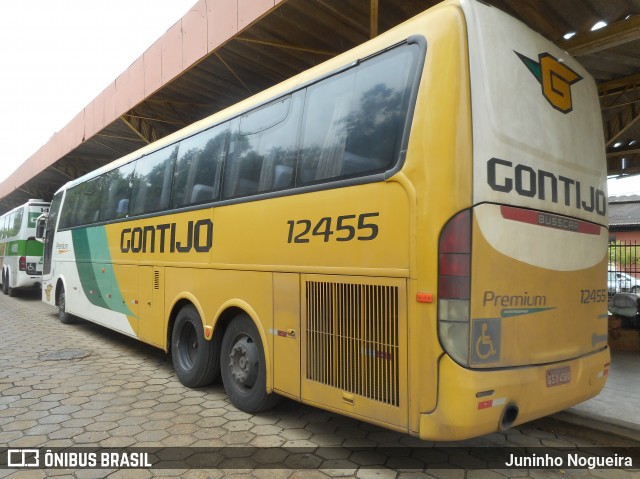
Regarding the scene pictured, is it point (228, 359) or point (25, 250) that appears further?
point (25, 250)

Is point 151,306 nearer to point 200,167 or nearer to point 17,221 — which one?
point 200,167

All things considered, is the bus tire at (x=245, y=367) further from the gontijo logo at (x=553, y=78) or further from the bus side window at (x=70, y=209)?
the bus side window at (x=70, y=209)

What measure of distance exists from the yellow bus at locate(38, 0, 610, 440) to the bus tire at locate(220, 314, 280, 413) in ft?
0.07

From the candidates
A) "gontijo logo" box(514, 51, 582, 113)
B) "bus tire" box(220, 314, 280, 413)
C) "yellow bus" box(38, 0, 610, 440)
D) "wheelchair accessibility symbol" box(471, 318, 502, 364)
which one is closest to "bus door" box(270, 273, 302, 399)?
"yellow bus" box(38, 0, 610, 440)

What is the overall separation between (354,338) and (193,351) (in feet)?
9.51

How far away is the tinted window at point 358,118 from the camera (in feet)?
9.89

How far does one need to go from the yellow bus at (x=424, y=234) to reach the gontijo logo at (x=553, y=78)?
2cm

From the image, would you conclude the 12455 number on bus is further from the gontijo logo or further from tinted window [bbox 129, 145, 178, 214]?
tinted window [bbox 129, 145, 178, 214]

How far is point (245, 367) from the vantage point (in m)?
4.27

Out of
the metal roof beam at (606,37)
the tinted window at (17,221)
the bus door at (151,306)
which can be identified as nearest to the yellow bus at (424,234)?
the bus door at (151,306)

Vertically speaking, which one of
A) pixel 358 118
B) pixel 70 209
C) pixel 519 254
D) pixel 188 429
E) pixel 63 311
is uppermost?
pixel 358 118

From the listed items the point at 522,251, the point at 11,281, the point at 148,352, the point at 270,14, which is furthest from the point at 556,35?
the point at 11,281

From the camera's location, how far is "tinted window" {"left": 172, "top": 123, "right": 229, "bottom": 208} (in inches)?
189

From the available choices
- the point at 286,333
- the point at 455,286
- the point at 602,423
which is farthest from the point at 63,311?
the point at 602,423
